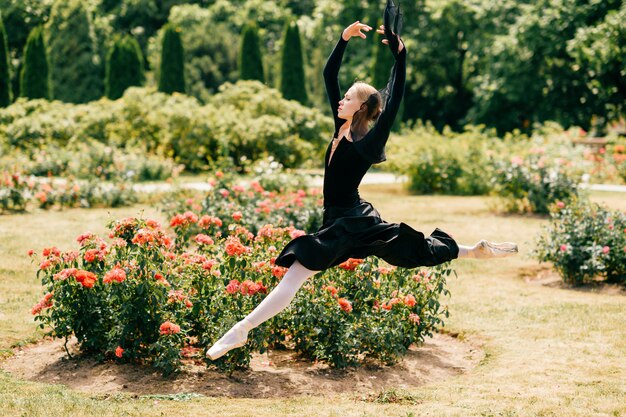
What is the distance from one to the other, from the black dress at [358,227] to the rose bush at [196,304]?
0.88 meters

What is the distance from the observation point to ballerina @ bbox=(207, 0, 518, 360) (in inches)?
183

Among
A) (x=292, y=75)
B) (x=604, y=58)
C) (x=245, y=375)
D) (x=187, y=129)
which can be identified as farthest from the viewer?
(x=292, y=75)

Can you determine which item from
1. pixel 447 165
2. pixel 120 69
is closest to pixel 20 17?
pixel 120 69

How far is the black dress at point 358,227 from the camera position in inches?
184

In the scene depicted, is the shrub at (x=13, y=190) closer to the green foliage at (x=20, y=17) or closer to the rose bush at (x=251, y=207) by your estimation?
the rose bush at (x=251, y=207)

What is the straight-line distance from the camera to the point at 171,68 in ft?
91.5

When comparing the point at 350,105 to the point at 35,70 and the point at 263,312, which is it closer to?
the point at 263,312

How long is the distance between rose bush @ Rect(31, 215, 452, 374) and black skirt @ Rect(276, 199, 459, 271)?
0.87m

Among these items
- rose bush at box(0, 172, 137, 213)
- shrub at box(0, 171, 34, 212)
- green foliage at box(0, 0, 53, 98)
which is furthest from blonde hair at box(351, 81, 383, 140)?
green foliage at box(0, 0, 53, 98)

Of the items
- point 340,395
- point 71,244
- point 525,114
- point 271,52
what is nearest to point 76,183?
point 71,244

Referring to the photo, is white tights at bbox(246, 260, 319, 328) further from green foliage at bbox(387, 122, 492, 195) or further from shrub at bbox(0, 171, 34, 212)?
green foliage at bbox(387, 122, 492, 195)

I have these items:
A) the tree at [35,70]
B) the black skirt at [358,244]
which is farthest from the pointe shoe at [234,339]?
the tree at [35,70]

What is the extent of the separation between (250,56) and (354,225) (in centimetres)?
2355

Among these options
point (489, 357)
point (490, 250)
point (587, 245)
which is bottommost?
point (489, 357)
